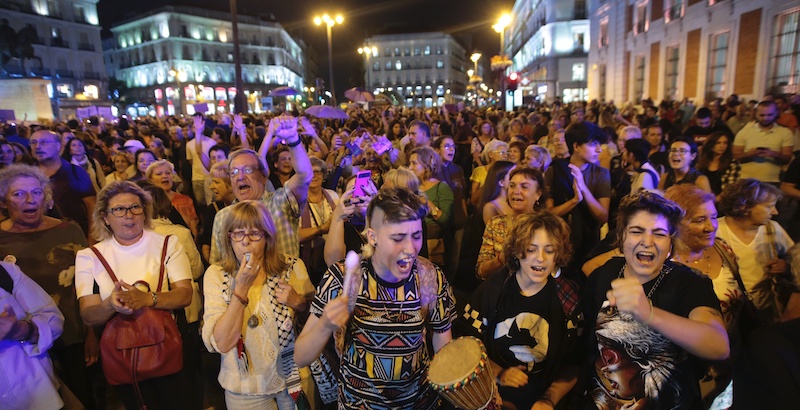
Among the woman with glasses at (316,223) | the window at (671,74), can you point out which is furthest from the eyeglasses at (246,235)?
the window at (671,74)

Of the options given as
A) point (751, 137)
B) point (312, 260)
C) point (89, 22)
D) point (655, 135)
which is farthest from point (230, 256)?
point (89, 22)

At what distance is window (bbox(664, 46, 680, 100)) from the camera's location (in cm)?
2411

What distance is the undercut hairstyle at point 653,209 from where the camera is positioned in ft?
7.64

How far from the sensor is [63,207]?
210 inches

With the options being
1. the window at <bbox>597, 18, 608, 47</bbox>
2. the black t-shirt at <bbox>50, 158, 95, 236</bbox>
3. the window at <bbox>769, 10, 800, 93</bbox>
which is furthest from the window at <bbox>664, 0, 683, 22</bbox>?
the black t-shirt at <bbox>50, 158, 95, 236</bbox>

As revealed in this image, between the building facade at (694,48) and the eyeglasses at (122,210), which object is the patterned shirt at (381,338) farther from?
the building facade at (694,48)

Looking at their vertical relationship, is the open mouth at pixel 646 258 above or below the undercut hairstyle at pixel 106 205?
below

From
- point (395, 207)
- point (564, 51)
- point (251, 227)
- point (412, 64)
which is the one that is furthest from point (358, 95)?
point (412, 64)

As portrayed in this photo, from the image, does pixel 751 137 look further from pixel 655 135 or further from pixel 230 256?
pixel 230 256

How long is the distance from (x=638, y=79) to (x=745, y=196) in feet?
97.0

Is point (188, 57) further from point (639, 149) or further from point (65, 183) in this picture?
point (639, 149)

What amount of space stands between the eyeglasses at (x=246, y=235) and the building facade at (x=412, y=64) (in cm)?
10422

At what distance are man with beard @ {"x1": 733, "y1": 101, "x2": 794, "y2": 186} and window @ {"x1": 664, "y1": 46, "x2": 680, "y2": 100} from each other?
19.4 metres

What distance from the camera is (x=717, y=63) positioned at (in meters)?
20.2
